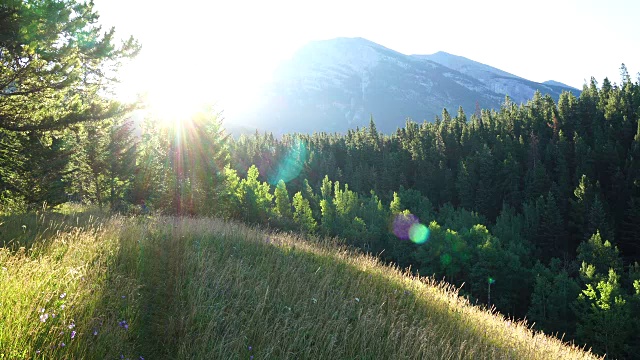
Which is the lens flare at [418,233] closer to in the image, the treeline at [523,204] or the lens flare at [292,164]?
the treeline at [523,204]

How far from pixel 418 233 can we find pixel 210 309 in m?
56.9

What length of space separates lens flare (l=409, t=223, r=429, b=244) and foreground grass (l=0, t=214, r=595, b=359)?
165 ft

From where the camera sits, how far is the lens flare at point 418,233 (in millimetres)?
55075

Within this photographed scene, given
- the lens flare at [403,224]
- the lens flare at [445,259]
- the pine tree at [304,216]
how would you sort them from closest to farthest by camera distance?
the lens flare at [445,259] → the pine tree at [304,216] → the lens flare at [403,224]

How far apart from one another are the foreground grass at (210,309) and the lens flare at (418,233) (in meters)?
50.2

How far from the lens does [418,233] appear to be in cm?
5766

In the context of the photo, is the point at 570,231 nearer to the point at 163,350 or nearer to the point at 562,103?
the point at 562,103

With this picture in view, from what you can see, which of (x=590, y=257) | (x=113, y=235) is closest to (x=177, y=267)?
(x=113, y=235)

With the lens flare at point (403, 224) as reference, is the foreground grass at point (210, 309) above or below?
above

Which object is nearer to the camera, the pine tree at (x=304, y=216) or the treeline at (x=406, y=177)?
the treeline at (x=406, y=177)

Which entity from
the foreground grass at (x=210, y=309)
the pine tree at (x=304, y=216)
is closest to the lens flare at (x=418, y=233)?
the pine tree at (x=304, y=216)

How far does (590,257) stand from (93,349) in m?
61.2

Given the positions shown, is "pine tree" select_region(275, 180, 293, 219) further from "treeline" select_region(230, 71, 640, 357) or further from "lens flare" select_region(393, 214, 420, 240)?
"lens flare" select_region(393, 214, 420, 240)

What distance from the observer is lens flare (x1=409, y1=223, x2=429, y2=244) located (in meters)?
55.1
